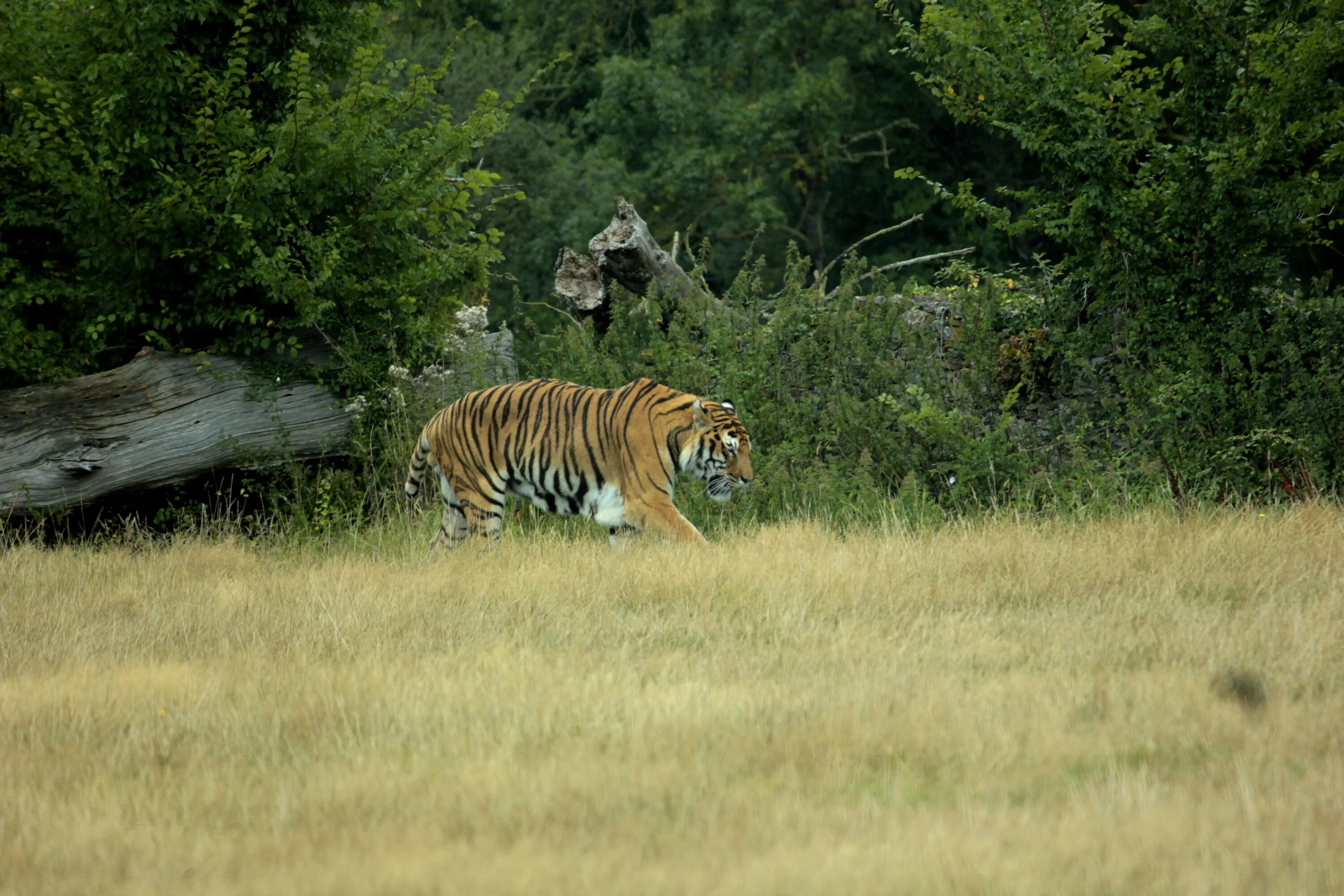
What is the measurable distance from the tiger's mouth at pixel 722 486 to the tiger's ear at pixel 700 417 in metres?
0.35

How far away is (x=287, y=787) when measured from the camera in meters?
4.08

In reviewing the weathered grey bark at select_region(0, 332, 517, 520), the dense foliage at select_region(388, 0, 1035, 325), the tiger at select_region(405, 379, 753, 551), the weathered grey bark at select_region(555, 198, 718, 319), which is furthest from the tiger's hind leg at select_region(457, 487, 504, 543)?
the dense foliage at select_region(388, 0, 1035, 325)

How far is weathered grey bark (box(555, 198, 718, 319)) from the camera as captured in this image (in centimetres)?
1202

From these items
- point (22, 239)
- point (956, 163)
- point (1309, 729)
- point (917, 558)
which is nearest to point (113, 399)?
point (22, 239)

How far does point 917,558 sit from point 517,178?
2178 centimetres

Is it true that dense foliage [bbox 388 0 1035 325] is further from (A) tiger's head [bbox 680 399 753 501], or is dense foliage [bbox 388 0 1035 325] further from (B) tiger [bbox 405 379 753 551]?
(A) tiger's head [bbox 680 399 753 501]

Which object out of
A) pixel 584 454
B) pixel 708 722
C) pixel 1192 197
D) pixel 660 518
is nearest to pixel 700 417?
pixel 660 518

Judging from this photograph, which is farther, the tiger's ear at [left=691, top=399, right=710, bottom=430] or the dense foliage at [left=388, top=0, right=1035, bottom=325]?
the dense foliage at [left=388, top=0, right=1035, bottom=325]

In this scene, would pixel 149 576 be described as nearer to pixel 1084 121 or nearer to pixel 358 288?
pixel 358 288

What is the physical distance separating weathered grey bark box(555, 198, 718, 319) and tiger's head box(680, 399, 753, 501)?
363cm

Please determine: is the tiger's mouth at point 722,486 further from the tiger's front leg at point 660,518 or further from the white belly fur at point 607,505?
the white belly fur at point 607,505

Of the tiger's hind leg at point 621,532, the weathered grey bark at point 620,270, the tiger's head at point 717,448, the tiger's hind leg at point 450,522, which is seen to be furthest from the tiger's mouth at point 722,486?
the weathered grey bark at point 620,270

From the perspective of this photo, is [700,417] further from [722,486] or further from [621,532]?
[621,532]

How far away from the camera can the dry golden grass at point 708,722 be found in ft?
11.3
